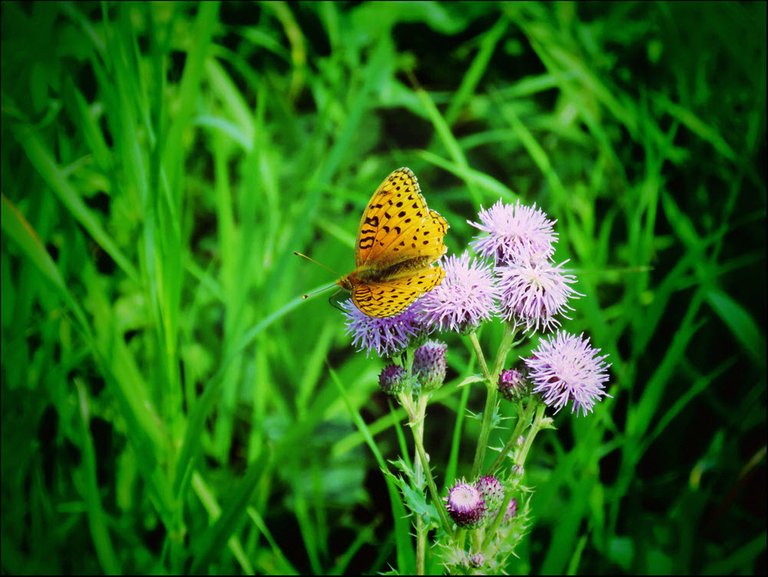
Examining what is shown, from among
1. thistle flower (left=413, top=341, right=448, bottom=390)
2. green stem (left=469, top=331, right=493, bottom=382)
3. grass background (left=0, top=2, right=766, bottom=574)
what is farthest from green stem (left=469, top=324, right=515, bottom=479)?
grass background (left=0, top=2, right=766, bottom=574)

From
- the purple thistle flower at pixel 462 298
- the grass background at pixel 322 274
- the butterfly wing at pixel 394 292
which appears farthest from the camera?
the grass background at pixel 322 274

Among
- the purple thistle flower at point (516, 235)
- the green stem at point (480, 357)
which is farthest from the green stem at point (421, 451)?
the purple thistle flower at point (516, 235)

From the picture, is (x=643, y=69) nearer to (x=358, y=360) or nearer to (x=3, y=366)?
(x=358, y=360)

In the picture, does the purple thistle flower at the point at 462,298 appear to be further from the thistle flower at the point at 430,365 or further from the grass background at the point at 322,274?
the grass background at the point at 322,274

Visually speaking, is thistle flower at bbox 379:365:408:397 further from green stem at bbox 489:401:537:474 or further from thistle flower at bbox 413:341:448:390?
green stem at bbox 489:401:537:474

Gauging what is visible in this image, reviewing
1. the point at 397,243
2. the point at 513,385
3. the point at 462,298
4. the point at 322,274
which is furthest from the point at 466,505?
the point at 322,274

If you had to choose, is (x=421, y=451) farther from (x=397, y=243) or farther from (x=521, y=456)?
(x=397, y=243)

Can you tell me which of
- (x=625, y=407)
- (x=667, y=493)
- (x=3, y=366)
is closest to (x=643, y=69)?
(x=625, y=407)
